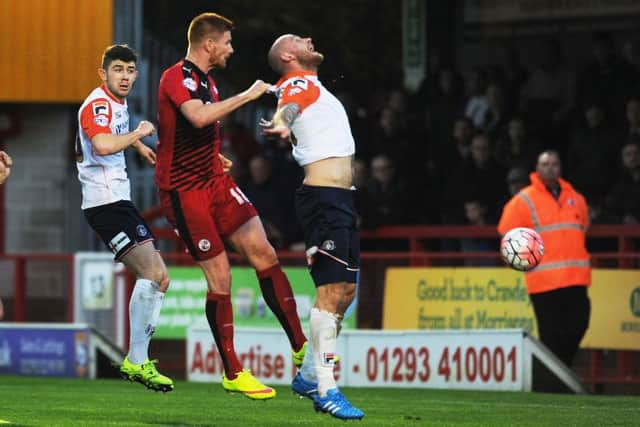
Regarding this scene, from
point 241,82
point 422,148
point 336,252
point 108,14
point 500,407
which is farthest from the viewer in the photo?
point 241,82

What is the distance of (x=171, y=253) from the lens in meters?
18.1

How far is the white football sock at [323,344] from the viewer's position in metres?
9.77

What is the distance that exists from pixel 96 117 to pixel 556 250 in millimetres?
5496

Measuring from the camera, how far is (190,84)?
10.7m

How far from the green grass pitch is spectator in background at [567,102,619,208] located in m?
3.15

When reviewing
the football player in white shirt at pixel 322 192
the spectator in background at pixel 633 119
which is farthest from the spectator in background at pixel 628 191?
the football player in white shirt at pixel 322 192

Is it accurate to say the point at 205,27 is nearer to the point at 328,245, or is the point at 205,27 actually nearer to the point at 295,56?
the point at 295,56

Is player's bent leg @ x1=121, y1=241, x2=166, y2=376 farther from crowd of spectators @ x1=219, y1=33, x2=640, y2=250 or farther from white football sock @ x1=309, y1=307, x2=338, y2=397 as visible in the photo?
crowd of spectators @ x1=219, y1=33, x2=640, y2=250

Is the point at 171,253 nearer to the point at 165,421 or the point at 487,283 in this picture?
the point at 487,283

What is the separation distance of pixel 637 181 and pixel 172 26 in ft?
33.9

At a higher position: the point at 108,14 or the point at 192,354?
the point at 108,14

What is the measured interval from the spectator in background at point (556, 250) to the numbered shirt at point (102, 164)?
4.76m

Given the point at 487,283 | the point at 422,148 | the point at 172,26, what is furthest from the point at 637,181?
the point at 172,26

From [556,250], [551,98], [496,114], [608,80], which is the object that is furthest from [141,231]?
[551,98]
